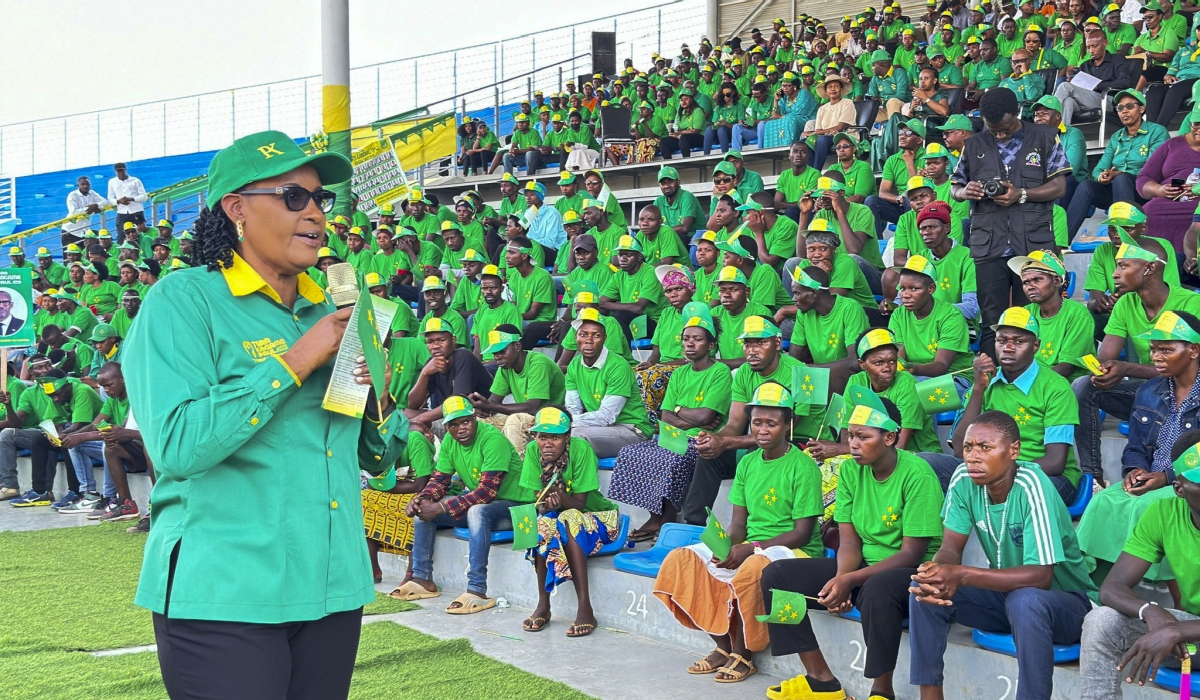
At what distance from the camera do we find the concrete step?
4.55 meters

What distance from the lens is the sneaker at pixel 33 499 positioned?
38.1 feet

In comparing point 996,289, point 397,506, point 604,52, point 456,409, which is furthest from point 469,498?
point 604,52

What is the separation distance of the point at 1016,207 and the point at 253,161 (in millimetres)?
6330

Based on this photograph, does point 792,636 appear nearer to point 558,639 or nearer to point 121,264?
point 558,639

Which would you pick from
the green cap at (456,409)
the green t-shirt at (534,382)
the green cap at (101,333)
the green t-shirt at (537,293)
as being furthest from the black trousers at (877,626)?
the green cap at (101,333)

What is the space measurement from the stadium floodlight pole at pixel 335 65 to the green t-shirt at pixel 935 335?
5645mm

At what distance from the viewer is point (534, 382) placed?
872cm

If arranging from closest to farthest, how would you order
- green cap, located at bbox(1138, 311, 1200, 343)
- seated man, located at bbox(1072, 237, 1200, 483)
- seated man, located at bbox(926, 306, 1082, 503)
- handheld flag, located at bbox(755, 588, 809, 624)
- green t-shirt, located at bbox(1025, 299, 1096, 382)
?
handheld flag, located at bbox(755, 588, 809, 624) → green cap, located at bbox(1138, 311, 1200, 343) → seated man, located at bbox(926, 306, 1082, 503) → seated man, located at bbox(1072, 237, 1200, 483) → green t-shirt, located at bbox(1025, 299, 1096, 382)

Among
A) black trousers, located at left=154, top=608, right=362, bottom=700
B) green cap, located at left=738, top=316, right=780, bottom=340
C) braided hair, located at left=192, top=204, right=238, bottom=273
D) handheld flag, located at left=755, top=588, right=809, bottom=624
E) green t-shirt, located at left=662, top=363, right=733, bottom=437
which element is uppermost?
braided hair, located at left=192, top=204, right=238, bottom=273

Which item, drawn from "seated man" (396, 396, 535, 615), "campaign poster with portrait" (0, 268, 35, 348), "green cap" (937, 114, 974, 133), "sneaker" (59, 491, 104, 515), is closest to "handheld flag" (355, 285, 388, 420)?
"seated man" (396, 396, 535, 615)

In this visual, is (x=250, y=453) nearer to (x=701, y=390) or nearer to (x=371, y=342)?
(x=371, y=342)

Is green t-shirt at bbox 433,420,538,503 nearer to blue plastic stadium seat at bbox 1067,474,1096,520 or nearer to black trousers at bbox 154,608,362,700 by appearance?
blue plastic stadium seat at bbox 1067,474,1096,520

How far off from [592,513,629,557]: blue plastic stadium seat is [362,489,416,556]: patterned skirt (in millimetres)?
1512

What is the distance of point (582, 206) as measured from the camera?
13172mm
